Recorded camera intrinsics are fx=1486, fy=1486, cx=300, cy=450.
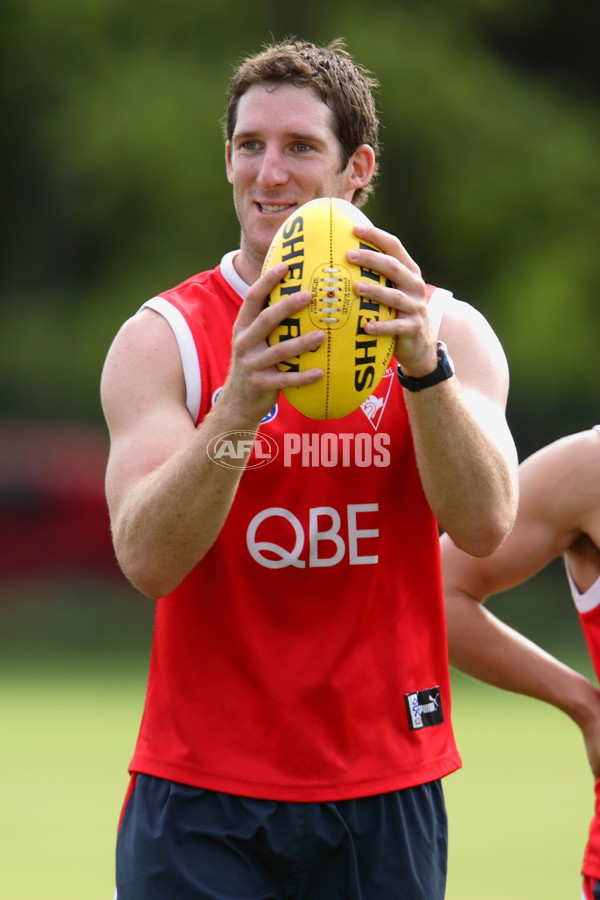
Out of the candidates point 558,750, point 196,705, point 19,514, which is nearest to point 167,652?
point 196,705

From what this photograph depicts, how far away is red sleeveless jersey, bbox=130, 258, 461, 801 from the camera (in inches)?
134

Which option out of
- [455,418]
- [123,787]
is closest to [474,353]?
[455,418]

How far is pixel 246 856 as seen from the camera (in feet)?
11.0

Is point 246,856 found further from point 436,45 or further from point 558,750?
point 436,45

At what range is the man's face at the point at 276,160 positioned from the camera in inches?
140

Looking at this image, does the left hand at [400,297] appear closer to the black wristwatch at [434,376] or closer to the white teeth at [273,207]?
the black wristwatch at [434,376]

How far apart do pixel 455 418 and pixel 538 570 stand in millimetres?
1013

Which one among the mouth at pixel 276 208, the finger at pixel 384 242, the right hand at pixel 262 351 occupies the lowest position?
the right hand at pixel 262 351

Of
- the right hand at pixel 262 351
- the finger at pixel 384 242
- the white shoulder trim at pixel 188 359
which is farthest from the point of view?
the white shoulder trim at pixel 188 359

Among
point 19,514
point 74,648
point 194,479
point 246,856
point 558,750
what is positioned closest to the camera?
point 194,479

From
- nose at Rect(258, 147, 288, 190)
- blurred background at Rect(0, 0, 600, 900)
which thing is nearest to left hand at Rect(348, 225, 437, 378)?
nose at Rect(258, 147, 288, 190)

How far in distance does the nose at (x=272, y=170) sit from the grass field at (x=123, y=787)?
16.0 ft

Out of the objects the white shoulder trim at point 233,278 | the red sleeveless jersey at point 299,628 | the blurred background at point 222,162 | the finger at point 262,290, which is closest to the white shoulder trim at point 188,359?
the red sleeveless jersey at point 299,628

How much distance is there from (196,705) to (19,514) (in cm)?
1454
